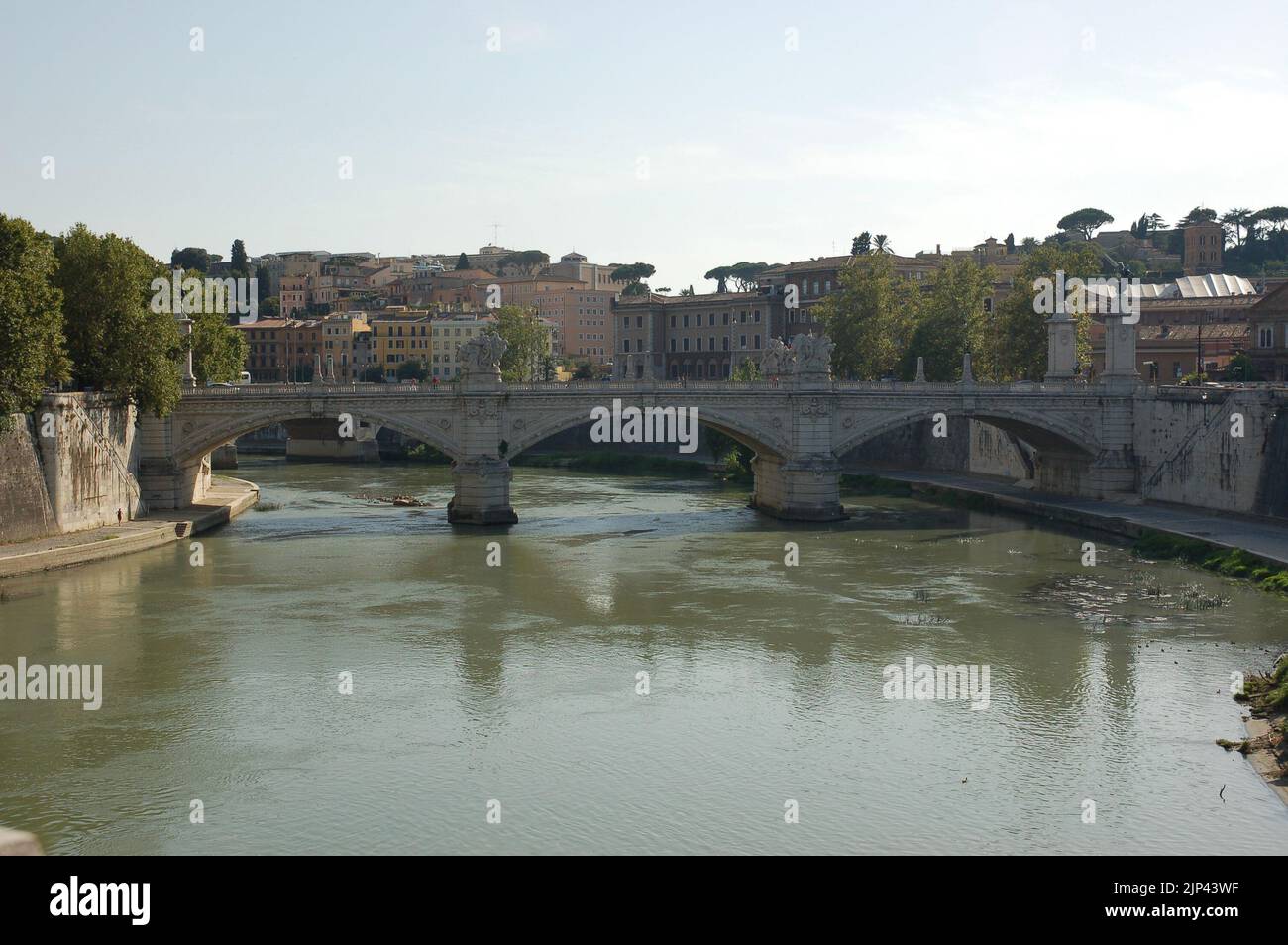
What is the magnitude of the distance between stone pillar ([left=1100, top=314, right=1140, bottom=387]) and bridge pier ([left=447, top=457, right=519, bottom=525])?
17.8 metres

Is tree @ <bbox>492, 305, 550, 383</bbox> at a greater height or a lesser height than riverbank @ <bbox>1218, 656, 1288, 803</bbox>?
greater

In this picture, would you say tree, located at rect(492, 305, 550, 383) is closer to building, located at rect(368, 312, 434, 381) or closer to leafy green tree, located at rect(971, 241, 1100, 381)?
building, located at rect(368, 312, 434, 381)


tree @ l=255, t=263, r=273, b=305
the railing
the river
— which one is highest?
tree @ l=255, t=263, r=273, b=305

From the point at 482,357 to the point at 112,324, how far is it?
9.22m

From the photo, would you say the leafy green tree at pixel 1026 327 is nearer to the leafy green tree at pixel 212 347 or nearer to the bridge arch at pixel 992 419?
the bridge arch at pixel 992 419

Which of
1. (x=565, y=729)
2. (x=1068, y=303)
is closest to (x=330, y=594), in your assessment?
(x=565, y=729)

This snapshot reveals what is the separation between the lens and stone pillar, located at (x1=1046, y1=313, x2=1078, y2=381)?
43312mm

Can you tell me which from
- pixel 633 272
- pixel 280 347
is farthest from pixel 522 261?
pixel 280 347

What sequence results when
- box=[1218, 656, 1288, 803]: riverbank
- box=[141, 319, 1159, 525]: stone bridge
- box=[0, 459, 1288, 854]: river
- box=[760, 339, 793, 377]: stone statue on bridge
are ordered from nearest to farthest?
1. box=[0, 459, 1288, 854]: river
2. box=[1218, 656, 1288, 803]: riverbank
3. box=[141, 319, 1159, 525]: stone bridge
4. box=[760, 339, 793, 377]: stone statue on bridge

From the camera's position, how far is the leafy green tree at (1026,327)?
48.8 m

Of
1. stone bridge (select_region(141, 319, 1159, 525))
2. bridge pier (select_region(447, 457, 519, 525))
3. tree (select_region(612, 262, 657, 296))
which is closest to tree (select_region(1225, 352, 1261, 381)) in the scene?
stone bridge (select_region(141, 319, 1159, 525))

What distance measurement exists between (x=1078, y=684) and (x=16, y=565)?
19643mm

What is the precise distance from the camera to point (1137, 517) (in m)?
35.6
